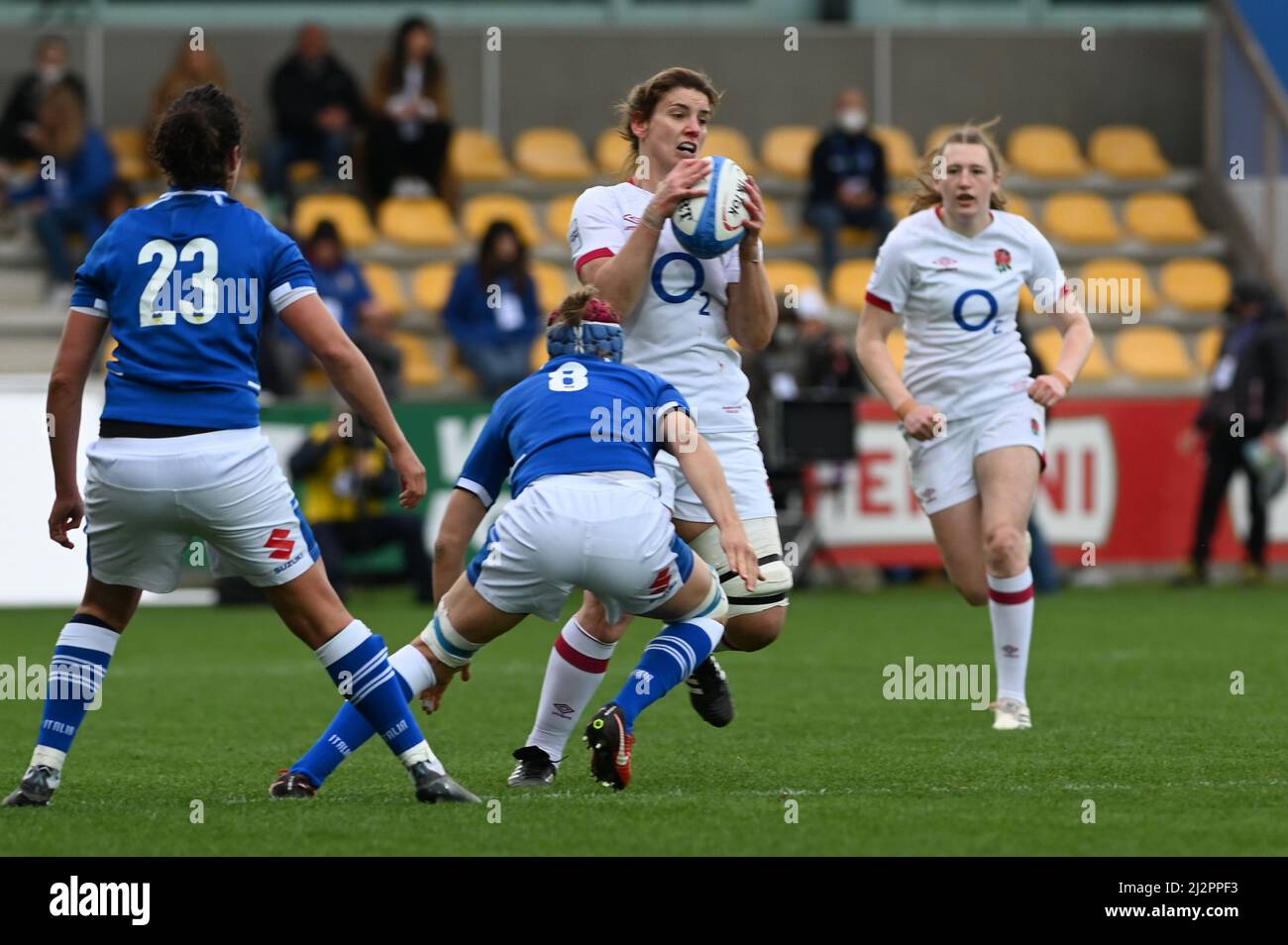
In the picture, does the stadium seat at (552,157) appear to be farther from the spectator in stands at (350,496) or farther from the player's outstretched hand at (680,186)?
the player's outstretched hand at (680,186)

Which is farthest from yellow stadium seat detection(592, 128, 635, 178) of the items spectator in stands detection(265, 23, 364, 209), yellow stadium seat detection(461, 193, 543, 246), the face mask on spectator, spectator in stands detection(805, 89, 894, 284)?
spectator in stands detection(265, 23, 364, 209)

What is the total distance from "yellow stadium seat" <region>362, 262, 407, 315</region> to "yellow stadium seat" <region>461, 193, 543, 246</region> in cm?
92

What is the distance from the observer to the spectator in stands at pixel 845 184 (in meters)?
19.6

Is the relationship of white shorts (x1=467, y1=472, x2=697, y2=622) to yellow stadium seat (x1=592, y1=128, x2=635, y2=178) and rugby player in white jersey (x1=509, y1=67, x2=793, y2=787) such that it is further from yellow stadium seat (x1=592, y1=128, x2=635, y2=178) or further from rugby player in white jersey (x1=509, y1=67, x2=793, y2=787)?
yellow stadium seat (x1=592, y1=128, x2=635, y2=178)

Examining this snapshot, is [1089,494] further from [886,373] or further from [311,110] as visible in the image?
[886,373]

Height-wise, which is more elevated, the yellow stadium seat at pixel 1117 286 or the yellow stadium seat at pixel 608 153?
the yellow stadium seat at pixel 608 153

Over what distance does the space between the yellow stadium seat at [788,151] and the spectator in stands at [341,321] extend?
17.4 ft

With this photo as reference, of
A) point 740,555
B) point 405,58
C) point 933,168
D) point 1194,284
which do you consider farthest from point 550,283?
point 740,555

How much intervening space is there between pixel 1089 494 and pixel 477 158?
6563 millimetres

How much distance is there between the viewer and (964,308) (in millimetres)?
9133

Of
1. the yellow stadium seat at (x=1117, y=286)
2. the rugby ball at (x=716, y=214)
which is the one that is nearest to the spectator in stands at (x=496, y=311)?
the yellow stadium seat at (x=1117, y=286)

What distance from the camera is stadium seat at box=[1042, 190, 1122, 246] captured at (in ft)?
68.6
